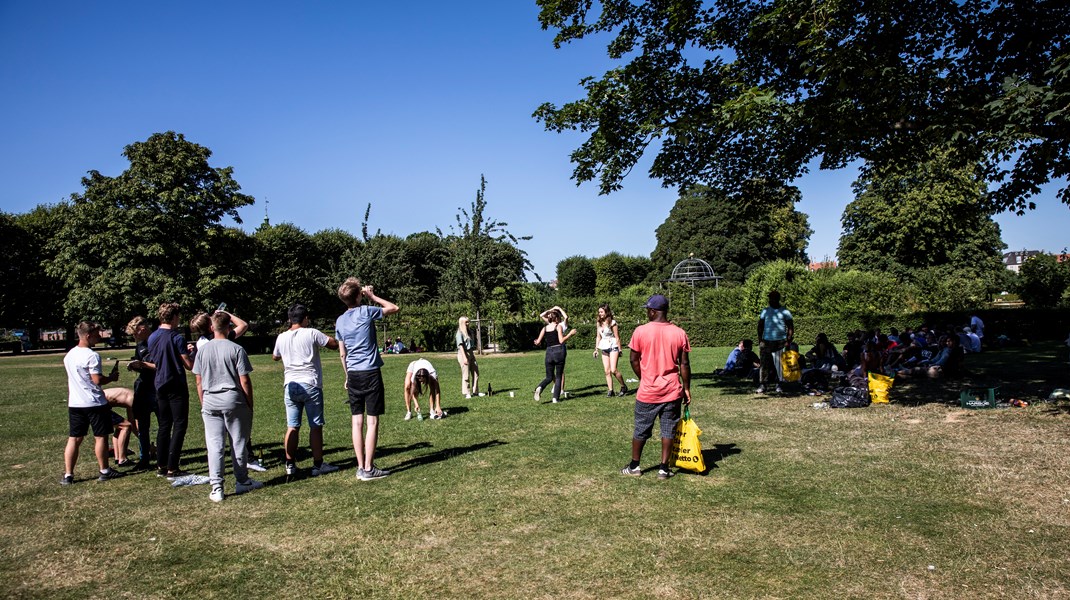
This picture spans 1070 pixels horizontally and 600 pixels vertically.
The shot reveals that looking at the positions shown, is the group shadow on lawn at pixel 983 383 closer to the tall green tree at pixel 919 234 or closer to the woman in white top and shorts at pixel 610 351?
the woman in white top and shorts at pixel 610 351

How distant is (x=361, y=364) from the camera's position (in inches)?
273

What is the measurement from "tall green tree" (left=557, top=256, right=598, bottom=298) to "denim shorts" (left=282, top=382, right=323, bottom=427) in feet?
216

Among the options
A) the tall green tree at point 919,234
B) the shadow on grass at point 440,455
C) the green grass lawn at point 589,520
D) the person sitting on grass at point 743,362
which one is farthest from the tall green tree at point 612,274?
the shadow on grass at point 440,455

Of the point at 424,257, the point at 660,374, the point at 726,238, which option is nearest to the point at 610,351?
the point at 660,374

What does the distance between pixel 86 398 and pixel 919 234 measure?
45.8 metres

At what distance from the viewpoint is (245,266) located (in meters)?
39.6

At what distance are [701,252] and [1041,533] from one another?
57943 mm

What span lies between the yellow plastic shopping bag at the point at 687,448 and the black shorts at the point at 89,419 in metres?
6.41

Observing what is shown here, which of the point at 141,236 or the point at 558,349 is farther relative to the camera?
the point at 141,236

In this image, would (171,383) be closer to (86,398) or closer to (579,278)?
(86,398)

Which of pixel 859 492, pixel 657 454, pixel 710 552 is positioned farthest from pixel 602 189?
pixel 710 552

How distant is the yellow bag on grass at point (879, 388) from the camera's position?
1102 cm

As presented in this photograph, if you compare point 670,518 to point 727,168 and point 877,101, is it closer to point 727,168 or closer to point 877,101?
point 877,101

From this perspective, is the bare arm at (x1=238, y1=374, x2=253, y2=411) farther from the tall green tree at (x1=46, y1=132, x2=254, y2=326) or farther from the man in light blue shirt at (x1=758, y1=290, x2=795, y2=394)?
the tall green tree at (x1=46, y1=132, x2=254, y2=326)
